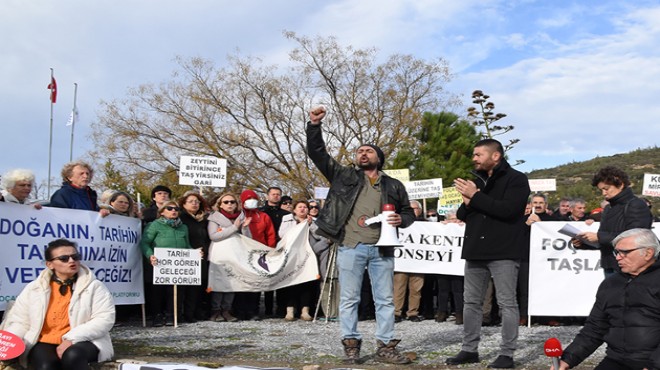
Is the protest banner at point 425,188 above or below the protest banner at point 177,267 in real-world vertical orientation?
above

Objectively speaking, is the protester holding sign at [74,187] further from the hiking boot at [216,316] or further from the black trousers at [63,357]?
the black trousers at [63,357]

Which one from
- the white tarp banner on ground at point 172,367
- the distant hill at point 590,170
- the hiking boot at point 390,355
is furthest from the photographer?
the distant hill at point 590,170

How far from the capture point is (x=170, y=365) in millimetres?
5441

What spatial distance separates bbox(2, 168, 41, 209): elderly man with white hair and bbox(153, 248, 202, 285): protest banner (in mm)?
2017

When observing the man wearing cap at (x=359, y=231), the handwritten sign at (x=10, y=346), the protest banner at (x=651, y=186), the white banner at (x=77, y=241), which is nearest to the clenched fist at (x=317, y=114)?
the man wearing cap at (x=359, y=231)

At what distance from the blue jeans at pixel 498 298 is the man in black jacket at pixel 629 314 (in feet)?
4.83

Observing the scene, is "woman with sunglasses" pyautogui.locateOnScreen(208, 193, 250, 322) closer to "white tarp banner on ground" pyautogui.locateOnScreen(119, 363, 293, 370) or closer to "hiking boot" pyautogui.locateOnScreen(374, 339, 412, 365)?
"hiking boot" pyautogui.locateOnScreen(374, 339, 412, 365)

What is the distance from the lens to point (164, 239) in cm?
1011

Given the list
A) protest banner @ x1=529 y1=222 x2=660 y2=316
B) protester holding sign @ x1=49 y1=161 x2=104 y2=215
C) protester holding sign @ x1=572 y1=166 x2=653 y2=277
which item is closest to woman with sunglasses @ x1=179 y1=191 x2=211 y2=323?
protester holding sign @ x1=49 y1=161 x2=104 y2=215

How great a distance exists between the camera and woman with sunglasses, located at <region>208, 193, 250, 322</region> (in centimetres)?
1094

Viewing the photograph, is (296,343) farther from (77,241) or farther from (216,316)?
(216,316)

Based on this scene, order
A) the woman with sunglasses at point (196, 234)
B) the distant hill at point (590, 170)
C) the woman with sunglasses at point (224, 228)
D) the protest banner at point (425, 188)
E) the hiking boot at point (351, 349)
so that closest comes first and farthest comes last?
the hiking boot at point (351, 349), the woman with sunglasses at point (196, 234), the woman with sunglasses at point (224, 228), the protest banner at point (425, 188), the distant hill at point (590, 170)

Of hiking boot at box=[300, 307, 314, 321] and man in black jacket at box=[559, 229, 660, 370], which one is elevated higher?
man in black jacket at box=[559, 229, 660, 370]

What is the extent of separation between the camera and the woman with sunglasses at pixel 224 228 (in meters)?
10.9
